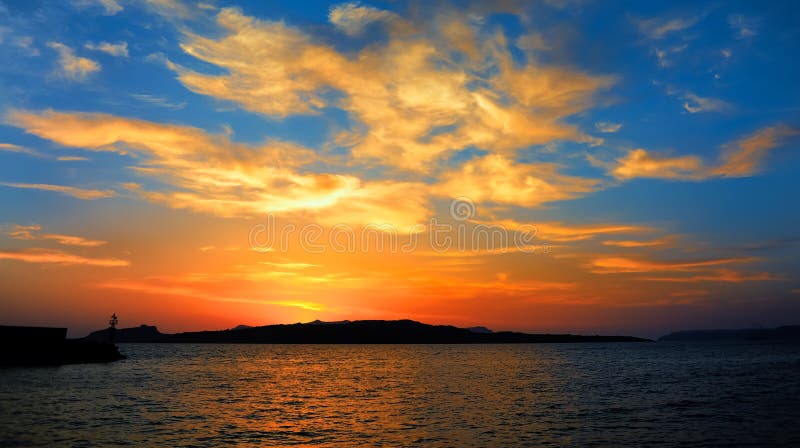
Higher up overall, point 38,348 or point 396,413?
point 38,348

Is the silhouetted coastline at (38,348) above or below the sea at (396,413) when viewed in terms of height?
above

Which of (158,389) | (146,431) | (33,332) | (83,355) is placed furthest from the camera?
(83,355)

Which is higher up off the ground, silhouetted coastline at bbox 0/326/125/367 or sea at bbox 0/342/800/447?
silhouetted coastline at bbox 0/326/125/367

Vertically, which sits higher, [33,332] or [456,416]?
[33,332]

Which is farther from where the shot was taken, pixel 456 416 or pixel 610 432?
pixel 456 416

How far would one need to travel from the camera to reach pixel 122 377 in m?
82.7

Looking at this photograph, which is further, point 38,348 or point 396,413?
point 38,348

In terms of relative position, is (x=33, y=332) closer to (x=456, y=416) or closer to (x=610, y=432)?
(x=456, y=416)

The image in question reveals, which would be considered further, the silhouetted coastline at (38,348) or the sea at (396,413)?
the silhouetted coastline at (38,348)

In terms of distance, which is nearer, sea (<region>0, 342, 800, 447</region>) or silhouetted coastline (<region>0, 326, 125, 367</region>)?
sea (<region>0, 342, 800, 447</region>)

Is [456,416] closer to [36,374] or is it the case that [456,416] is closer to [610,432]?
[610,432]

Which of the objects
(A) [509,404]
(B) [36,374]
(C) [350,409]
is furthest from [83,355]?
(A) [509,404]

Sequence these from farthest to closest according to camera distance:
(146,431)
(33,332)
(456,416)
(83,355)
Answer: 1. (83,355)
2. (33,332)
3. (456,416)
4. (146,431)

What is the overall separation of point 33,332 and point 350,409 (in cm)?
7609
